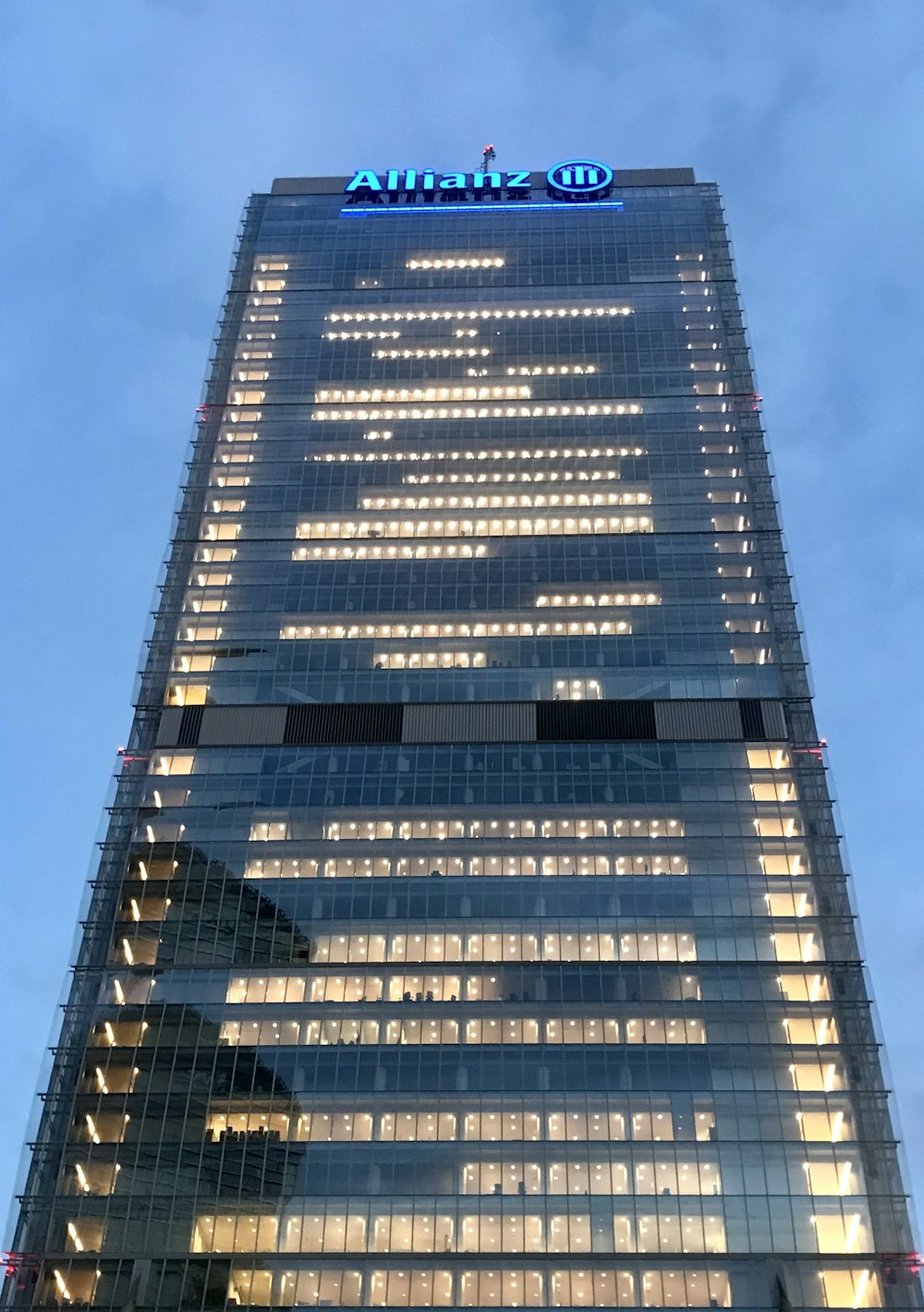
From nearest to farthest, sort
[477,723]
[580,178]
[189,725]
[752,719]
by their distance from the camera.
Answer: [752,719] < [477,723] < [189,725] < [580,178]

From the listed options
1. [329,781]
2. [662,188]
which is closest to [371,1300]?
[329,781]

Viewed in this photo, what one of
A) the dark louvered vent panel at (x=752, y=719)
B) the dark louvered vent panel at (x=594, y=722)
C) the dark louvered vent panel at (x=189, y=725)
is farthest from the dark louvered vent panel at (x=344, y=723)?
the dark louvered vent panel at (x=752, y=719)

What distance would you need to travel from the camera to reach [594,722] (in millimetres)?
103812

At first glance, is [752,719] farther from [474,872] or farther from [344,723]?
[344,723]

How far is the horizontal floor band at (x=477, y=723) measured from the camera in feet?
338

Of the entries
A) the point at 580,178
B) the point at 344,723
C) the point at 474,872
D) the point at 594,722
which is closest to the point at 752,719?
the point at 594,722

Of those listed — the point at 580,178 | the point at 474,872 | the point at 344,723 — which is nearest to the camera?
the point at 474,872

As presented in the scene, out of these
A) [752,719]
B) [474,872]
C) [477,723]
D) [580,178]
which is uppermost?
[580,178]

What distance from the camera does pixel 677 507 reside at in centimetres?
12138

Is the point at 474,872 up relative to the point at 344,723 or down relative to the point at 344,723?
down

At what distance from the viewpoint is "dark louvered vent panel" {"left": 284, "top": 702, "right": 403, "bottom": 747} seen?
10375 centimetres

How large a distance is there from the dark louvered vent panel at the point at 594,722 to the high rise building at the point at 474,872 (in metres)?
0.34

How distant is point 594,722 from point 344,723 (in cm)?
2067

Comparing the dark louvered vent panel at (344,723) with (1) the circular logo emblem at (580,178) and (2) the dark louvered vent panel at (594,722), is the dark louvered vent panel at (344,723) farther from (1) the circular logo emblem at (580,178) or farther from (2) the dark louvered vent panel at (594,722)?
(1) the circular logo emblem at (580,178)
